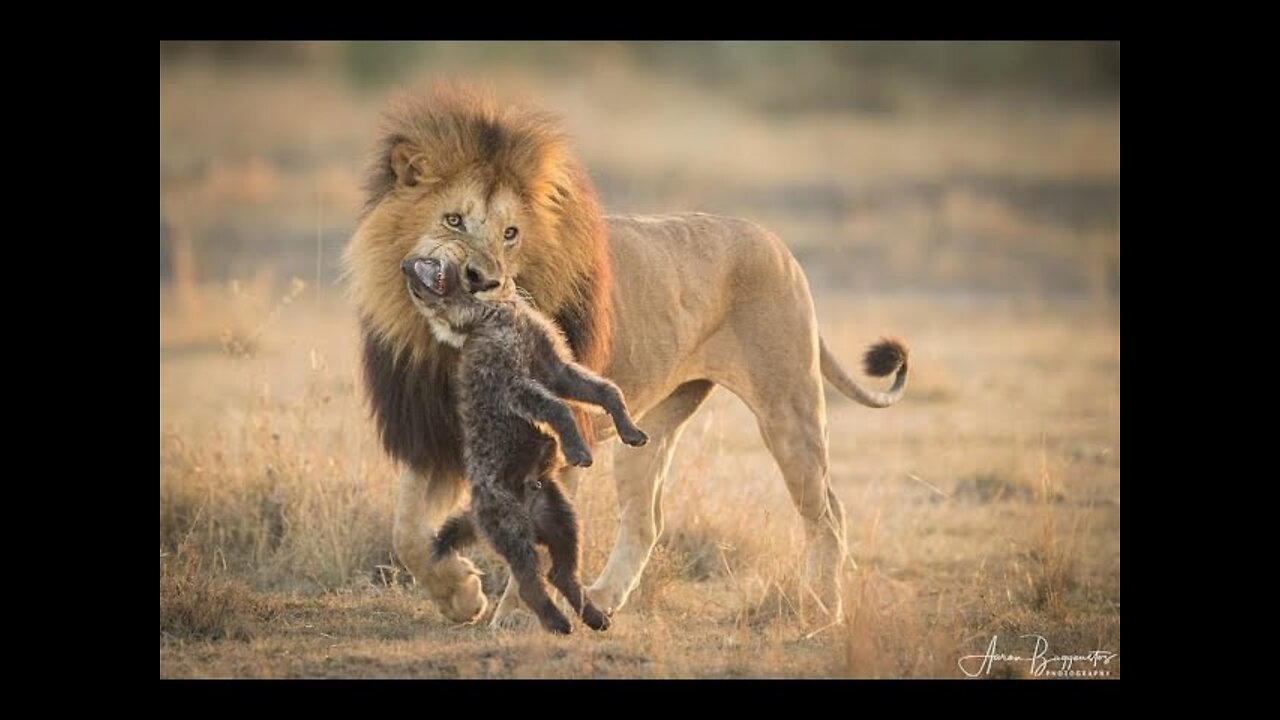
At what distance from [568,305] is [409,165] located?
0.57m

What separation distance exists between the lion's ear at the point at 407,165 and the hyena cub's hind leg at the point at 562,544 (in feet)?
2.98

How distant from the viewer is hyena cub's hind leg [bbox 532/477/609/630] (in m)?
4.80

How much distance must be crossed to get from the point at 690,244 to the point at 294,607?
1713mm

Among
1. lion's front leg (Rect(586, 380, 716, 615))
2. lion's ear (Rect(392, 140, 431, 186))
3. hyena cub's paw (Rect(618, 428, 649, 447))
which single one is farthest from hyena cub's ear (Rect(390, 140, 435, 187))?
lion's front leg (Rect(586, 380, 716, 615))

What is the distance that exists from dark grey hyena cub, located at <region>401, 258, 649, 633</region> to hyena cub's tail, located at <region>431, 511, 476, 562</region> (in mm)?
178

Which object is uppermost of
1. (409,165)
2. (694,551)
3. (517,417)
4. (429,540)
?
(409,165)

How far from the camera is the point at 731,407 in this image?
9609 millimetres

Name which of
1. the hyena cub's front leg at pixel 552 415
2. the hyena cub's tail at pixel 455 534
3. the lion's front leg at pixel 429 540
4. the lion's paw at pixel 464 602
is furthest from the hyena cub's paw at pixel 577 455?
the lion's paw at pixel 464 602

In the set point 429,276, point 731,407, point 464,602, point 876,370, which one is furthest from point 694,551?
point 731,407

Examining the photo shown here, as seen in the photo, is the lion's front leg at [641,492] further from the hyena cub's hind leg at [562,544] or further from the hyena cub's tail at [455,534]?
the hyena cub's hind leg at [562,544]

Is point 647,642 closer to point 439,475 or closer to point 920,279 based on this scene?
point 439,475

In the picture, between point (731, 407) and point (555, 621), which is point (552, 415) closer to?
point (555, 621)

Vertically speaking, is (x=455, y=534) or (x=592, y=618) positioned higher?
(x=455, y=534)
